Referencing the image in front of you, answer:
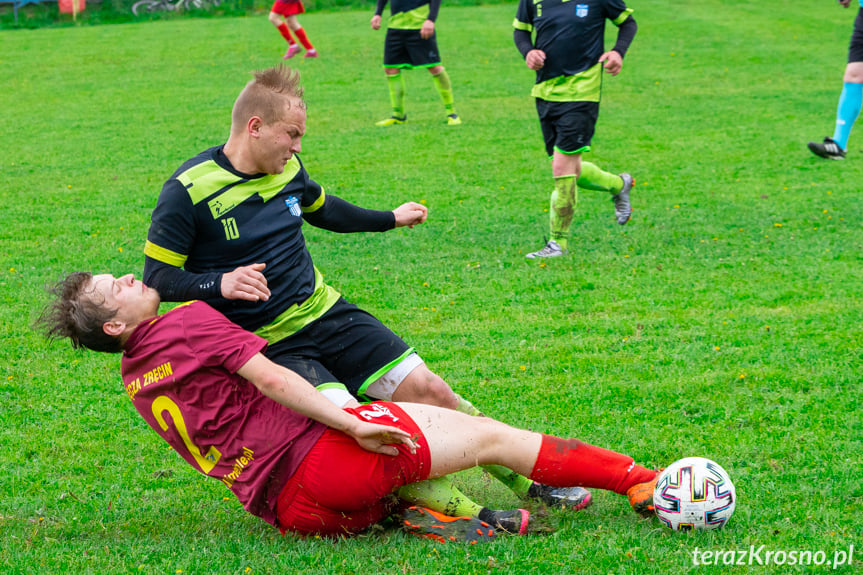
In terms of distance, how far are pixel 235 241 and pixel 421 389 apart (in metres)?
1.07

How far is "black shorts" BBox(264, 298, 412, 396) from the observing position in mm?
4258

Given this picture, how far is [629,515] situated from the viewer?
3.98 meters

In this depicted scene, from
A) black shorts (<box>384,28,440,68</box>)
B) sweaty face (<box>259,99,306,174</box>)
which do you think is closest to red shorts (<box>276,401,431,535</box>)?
sweaty face (<box>259,99,306,174</box>)

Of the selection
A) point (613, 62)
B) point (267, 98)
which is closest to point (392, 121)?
point (613, 62)

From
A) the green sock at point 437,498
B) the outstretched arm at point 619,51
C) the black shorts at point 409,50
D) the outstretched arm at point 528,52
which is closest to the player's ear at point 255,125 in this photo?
the green sock at point 437,498

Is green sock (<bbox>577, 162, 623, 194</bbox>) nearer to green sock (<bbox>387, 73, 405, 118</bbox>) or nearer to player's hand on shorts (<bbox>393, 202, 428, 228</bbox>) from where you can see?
player's hand on shorts (<bbox>393, 202, 428, 228</bbox>)

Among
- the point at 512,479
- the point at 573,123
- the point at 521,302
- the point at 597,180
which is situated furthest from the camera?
the point at 597,180

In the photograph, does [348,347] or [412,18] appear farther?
[412,18]

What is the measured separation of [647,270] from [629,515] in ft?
13.4

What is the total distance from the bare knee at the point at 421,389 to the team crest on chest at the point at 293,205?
0.92 m

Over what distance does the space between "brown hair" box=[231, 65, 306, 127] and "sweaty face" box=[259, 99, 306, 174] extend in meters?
0.02

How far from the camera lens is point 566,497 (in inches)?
161

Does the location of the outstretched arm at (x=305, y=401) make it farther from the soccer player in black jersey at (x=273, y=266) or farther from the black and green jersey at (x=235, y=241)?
the black and green jersey at (x=235, y=241)

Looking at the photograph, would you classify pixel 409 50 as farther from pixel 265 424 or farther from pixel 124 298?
pixel 265 424
